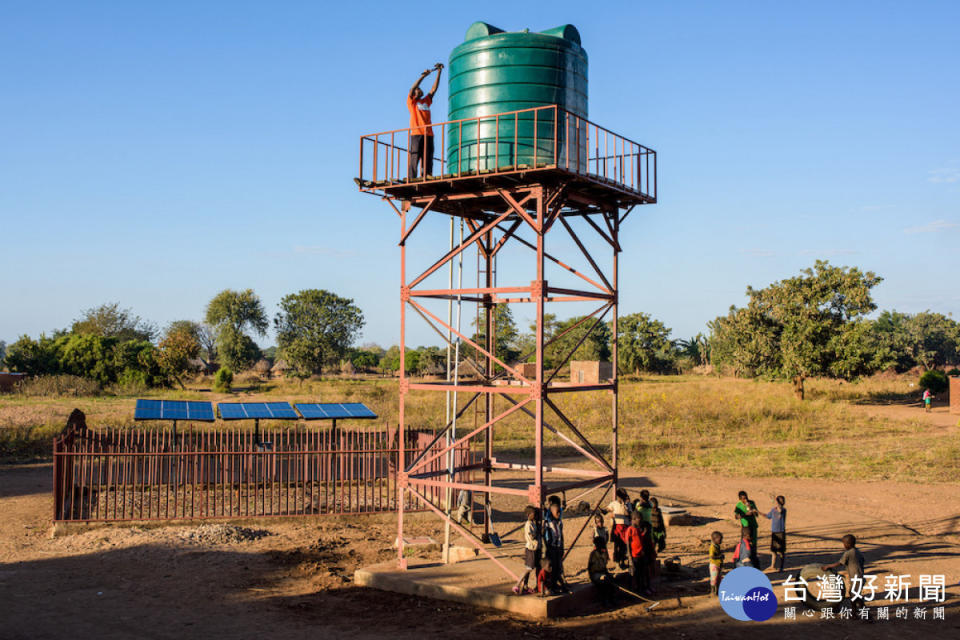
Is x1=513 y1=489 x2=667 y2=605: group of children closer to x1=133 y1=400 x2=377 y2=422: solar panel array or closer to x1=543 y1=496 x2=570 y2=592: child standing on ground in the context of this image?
x1=543 y1=496 x2=570 y2=592: child standing on ground

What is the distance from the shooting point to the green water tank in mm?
13781

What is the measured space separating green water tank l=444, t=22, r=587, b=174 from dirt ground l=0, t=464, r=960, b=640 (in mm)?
7527

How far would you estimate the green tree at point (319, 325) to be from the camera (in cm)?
8462

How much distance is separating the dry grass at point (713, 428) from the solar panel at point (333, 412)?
278 inches

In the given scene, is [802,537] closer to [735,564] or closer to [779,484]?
[735,564]

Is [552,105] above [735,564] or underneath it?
above

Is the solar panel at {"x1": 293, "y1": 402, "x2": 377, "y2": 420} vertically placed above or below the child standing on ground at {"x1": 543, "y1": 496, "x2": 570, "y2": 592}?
above

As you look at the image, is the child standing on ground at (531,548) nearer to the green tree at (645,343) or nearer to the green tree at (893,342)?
the green tree at (893,342)

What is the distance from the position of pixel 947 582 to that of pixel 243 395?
4455cm

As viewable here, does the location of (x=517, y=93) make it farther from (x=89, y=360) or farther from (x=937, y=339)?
(x=937, y=339)

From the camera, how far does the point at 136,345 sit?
59.4 m

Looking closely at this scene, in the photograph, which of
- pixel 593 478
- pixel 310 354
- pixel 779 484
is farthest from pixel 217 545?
pixel 310 354

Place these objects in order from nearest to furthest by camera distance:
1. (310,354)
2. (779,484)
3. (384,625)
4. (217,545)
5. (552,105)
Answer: (384,625), (552,105), (217,545), (779,484), (310,354)

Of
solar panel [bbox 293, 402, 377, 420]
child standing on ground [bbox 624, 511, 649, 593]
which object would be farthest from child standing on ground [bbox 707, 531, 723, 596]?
solar panel [bbox 293, 402, 377, 420]
